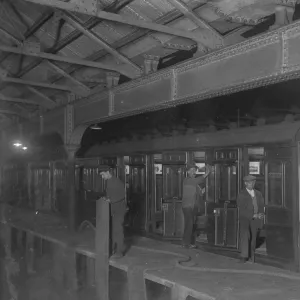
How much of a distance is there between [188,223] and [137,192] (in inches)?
90.5

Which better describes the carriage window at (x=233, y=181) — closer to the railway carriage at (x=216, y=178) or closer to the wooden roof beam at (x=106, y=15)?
the railway carriage at (x=216, y=178)

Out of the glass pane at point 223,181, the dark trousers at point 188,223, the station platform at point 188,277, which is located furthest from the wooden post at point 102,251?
the glass pane at point 223,181

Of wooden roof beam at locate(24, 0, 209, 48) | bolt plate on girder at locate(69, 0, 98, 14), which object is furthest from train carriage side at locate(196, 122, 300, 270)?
bolt plate on girder at locate(69, 0, 98, 14)

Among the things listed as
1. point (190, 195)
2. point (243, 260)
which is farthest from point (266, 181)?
point (190, 195)

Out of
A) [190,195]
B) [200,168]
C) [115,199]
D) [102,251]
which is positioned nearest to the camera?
[115,199]

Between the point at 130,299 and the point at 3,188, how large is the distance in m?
15.7

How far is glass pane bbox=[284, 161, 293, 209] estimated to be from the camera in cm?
773

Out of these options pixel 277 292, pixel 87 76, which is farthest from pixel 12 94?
pixel 277 292

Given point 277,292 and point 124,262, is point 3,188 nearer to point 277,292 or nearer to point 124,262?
point 124,262

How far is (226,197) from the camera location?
29.9ft

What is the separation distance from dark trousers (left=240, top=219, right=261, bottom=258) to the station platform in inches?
10.8

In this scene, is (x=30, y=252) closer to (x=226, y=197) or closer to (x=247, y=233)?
(x=226, y=197)

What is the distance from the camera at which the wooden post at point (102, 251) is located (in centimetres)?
827

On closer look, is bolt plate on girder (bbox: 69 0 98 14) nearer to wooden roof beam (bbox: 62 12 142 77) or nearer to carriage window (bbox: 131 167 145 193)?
wooden roof beam (bbox: 62 12 142 77)
